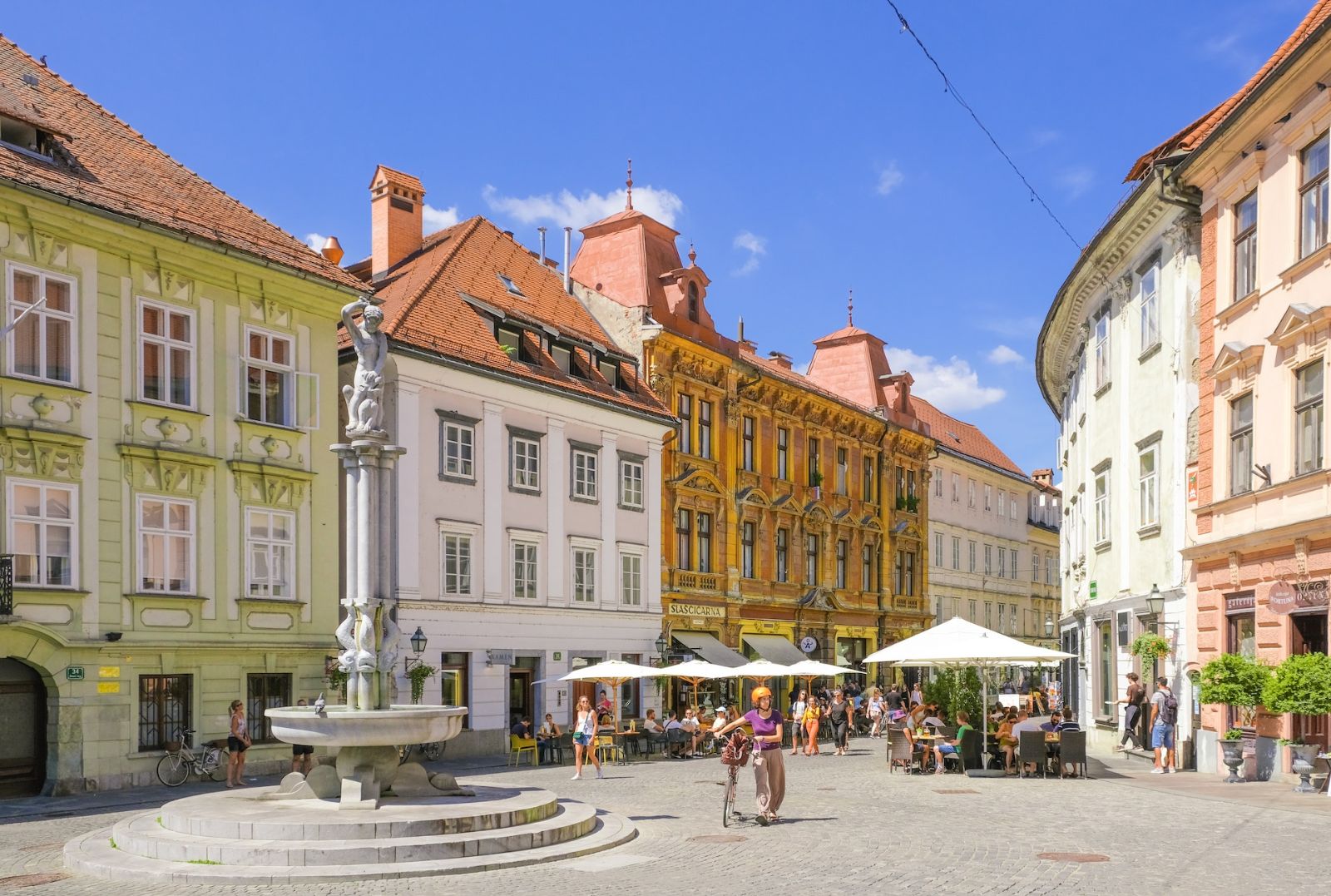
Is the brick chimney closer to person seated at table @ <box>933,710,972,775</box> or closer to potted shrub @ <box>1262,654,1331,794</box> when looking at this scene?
person seated at table @ <box>933,710,972,775</box>

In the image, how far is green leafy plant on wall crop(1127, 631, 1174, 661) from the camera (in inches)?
1029

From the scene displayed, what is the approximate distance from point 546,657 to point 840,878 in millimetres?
24242

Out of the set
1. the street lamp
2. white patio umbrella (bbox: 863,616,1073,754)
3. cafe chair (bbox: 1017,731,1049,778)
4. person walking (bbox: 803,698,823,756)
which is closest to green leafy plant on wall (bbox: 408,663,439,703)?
the street lamp

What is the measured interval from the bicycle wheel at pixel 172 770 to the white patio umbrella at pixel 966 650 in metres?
12.8

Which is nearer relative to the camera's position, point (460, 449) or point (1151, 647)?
point (1151, 647)

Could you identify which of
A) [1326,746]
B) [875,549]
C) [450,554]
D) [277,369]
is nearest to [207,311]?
[277,369]

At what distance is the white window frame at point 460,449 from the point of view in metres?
34.1

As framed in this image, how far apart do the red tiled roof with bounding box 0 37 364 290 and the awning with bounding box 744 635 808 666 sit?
20704mm

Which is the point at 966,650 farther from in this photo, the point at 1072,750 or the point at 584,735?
the point at 584,735

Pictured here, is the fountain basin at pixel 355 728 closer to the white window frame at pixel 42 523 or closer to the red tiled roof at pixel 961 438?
the white window frame at pixel 42 523

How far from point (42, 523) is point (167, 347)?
4178 millimetres

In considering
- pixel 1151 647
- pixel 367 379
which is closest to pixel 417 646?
pixel 367 379

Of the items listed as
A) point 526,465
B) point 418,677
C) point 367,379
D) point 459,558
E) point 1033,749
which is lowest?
point 1033,749

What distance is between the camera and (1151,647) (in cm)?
2634
